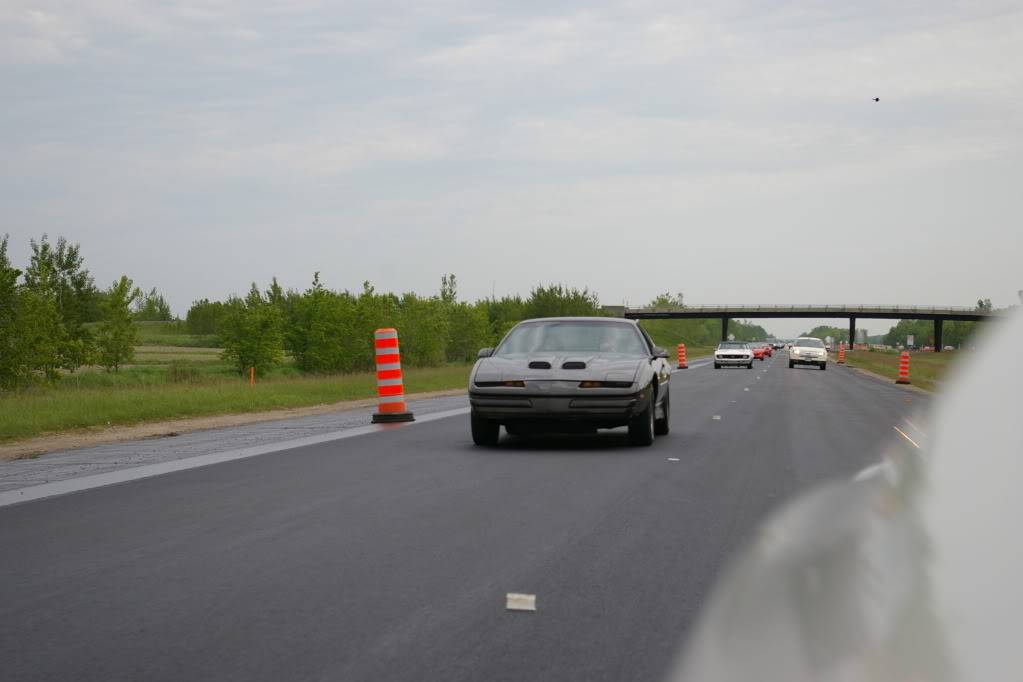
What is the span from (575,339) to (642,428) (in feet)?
5.04

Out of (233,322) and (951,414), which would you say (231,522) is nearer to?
(951,414)

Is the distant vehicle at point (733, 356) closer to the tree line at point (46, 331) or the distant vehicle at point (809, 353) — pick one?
the distant vehicle at point (809, 353)

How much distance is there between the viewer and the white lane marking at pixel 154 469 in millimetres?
8703

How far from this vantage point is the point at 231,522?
719 cm

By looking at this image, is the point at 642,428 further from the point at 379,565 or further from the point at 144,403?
the point at 144,403

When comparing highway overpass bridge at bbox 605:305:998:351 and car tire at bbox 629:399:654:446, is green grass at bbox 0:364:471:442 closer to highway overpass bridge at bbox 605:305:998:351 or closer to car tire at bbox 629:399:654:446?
car tire at bbox 629:399:654:446

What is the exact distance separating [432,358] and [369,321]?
17.9ft

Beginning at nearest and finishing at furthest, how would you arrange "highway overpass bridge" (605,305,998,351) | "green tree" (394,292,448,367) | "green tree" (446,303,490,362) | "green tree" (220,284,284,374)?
"green tree" (220,284,284,374), "green tree" (394,292,448,367), "green tree" (446,303,490,362), "highway overpass bridge" (605,305,998,351)

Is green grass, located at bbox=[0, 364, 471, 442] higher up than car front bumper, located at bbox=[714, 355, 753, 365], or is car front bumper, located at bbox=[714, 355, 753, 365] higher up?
green grass, located at bbox=[0, 364, 471, 442]

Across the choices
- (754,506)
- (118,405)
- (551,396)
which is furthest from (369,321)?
(754,506)

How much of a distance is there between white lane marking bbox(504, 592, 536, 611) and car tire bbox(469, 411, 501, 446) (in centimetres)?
696

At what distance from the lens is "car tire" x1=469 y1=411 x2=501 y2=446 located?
1219 centimetres

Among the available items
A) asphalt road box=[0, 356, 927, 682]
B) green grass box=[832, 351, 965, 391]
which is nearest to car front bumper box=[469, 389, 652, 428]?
asphalt road box=[0, 356, 927, 682]

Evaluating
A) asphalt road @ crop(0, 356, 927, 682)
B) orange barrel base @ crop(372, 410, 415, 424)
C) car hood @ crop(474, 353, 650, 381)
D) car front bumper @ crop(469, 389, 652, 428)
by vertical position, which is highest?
car hood @ crop(474, 353, 650, 381)
